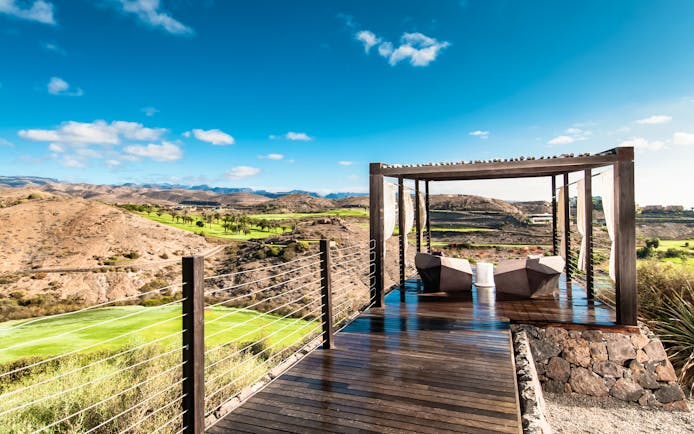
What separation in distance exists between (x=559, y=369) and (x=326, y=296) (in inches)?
147

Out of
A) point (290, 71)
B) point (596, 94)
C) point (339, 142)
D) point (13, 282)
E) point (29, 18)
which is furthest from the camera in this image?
point (29, 18)

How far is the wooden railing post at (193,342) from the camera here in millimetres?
2525

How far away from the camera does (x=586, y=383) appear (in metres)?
5.65

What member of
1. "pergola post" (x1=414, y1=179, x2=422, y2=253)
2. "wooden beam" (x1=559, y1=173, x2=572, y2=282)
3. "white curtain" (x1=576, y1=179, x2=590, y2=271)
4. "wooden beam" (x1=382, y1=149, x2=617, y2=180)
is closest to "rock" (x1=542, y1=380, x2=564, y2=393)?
"white curtain" (x1=576, y1=179, x2=590, y2=271)

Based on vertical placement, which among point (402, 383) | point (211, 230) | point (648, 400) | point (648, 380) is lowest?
point (648, 400)

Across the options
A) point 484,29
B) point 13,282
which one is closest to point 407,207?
point 484,29

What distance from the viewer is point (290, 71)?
24.2 m

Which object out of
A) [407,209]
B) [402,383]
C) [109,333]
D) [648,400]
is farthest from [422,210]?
[109,333]

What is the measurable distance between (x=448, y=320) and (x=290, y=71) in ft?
71.7

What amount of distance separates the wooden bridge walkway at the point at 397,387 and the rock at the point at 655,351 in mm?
2043

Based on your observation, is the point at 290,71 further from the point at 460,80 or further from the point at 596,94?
the point at 596,94

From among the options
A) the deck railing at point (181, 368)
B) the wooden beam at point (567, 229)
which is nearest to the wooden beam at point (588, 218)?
the wooden beam at point (567, 229)

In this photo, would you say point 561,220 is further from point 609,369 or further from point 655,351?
point 609,369

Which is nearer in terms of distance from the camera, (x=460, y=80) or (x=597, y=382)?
(x=597, y=382)
